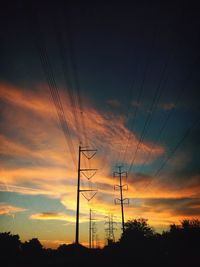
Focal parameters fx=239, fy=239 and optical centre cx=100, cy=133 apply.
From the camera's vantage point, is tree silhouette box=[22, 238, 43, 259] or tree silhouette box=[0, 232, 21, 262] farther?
tree silhouette box=[22, 238, 43, 259]

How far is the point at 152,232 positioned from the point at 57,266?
2388 inches

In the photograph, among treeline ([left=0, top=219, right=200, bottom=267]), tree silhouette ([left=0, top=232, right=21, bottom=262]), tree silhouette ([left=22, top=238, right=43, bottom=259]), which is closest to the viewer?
treeline ([left=0, top=219, right=200, bottom=267])

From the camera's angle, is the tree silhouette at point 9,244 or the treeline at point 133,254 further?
the tree silhouette at point 9,244

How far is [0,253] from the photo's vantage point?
63.9 m

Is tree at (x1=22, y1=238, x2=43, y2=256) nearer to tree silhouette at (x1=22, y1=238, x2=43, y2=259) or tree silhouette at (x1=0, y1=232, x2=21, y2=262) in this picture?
tree silhouette at (x1=22, y1=238, x2=43, y2=259)

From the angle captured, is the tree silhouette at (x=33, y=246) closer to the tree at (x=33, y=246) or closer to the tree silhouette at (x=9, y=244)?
the tree at (x=33, y=246)

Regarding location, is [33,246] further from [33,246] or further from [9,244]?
[9,244]

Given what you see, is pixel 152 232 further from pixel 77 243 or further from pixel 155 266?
pixel 77 243

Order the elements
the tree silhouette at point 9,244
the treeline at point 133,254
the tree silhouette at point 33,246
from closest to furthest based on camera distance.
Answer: the treeline at point 133,254 < the tree silhouette at point 9,244 < the tree silhouette at point 33,246

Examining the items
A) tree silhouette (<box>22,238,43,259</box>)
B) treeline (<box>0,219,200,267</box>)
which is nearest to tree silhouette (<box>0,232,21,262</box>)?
treeline (<box>0,219,200,267</box>)

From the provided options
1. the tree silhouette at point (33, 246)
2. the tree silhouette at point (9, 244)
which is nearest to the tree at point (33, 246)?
the tree silhouette at point (33, 246)

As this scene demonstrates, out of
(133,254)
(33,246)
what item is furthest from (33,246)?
(133,254)

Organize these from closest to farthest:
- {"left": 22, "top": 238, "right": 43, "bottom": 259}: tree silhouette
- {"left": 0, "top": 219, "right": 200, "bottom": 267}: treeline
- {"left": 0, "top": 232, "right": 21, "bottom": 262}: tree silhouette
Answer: {"left": 0, "top": 219, "right": 200, "bottom": 267}: treeline
{"left": 0, "top": 232, "right": 21, "bottom": 262}: tree silhouette
{"left": 22, "top": 238, "right": 43, "bottom": 259}: tree silhouette

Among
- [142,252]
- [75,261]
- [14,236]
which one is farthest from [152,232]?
[75,261]
